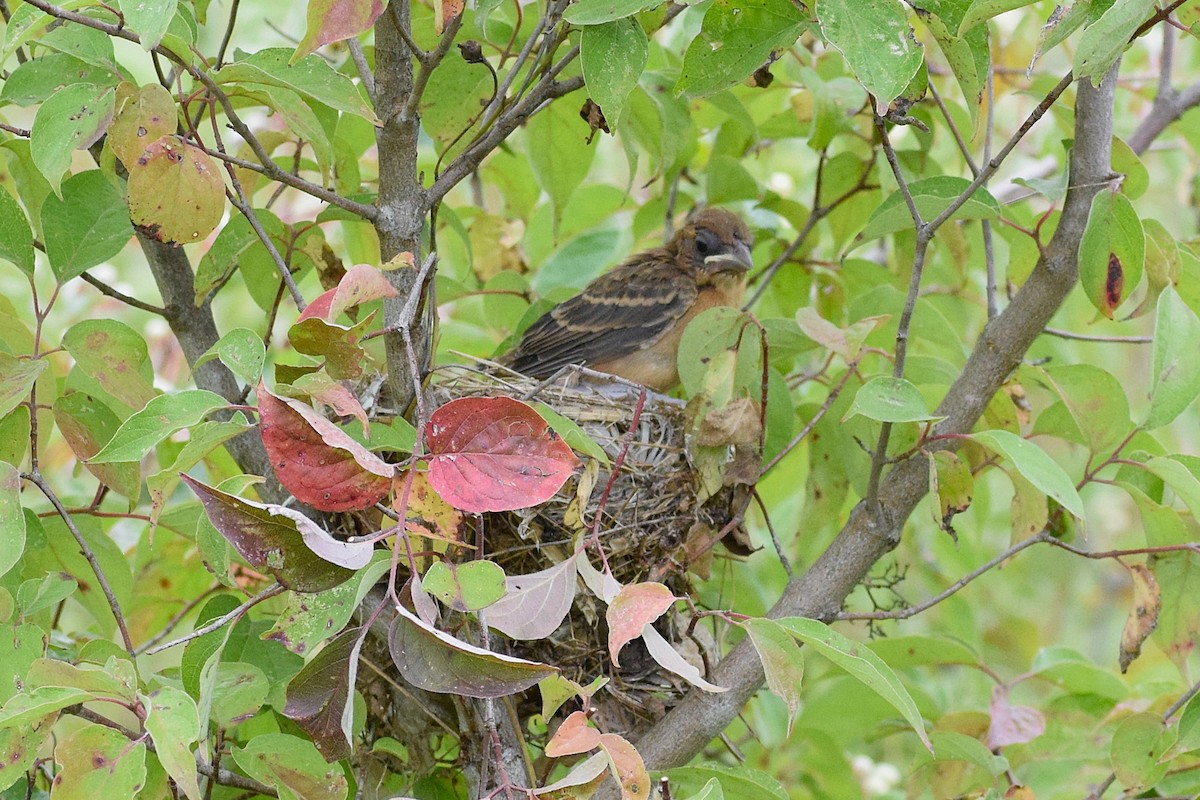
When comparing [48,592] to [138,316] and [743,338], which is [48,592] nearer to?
[743,338]

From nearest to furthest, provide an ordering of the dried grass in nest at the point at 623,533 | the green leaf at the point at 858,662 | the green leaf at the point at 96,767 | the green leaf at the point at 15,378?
the green leaf at the point at 96,767, the green leaf at the point at 858,662, the green leaf at the point at 15,378, the dried grass in nest at the point at 623,533

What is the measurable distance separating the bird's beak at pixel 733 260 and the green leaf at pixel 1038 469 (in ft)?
7.06

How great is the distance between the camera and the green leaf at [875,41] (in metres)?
1.86

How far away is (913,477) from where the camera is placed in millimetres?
2824

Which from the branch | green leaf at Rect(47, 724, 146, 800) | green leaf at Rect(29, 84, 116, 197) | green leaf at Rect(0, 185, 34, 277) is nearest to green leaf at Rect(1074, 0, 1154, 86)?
the branch

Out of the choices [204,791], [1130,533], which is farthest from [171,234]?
[1130,533]

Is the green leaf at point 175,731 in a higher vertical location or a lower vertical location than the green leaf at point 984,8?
lower

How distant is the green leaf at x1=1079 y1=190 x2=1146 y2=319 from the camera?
241 centimetres

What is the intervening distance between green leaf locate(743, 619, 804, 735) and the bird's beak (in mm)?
2358

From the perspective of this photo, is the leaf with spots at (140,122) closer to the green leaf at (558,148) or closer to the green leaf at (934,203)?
the green leaf at (558,148)

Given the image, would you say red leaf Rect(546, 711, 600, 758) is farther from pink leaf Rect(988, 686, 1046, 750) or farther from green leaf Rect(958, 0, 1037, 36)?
pink leaf Rect(988, 686, 1046, 750)

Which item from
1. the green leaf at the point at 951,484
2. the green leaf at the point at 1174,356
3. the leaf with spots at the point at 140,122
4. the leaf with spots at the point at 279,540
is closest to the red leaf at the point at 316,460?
the leaf with spots at the point at 279,540

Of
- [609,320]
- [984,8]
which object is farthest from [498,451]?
[609,320]

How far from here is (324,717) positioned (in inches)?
77.9
